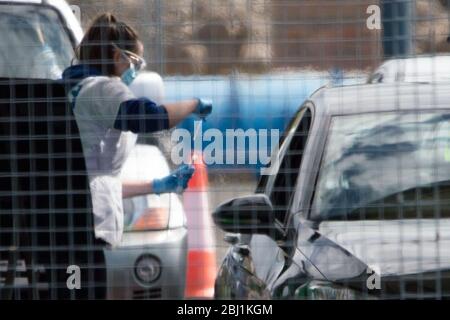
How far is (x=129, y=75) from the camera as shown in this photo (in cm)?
500

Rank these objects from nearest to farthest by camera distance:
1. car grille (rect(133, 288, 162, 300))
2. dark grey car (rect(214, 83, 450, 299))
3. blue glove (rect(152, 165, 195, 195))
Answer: dark grey car (rect(214, 83, 450, 299))
blue glove (rect(152, 165, 195, 195))
car grille (rect(133, 288, 162, 300))

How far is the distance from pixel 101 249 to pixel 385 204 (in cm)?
119

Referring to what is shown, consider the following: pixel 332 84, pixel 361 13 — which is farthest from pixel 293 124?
pixel 361 13

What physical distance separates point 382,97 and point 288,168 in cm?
48

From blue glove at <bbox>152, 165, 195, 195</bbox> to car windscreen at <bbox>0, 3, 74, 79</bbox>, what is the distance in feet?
2.05

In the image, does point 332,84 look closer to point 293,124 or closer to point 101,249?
point 293,124

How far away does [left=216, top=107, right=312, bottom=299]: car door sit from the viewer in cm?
491

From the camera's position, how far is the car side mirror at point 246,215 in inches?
193

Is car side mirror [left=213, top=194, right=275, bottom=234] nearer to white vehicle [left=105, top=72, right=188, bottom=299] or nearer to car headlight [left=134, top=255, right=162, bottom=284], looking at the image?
white vehicle [left=105, top=72, right=188, bottom=299]

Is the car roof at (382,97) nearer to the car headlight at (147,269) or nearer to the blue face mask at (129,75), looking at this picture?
the blue face mask at (129,75)

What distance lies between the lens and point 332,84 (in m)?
4.88

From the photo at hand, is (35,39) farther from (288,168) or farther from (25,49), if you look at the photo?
(288,168)

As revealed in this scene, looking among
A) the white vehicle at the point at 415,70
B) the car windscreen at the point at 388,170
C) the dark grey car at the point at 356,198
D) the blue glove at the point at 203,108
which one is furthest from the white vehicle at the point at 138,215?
the white vehicle at the point at 415,70

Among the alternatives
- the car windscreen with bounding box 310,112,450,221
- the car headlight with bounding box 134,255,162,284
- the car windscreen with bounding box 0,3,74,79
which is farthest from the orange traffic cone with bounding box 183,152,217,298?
the car windscreen with bounding box 0,3,74,79
